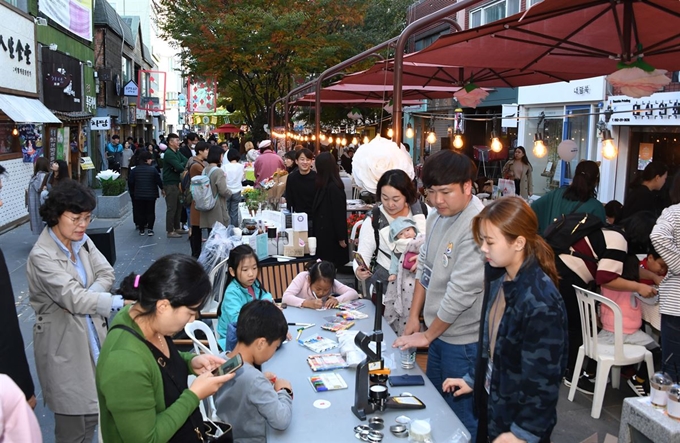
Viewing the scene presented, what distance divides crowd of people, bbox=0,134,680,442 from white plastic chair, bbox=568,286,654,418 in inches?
6.1

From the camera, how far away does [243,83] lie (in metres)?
27.3

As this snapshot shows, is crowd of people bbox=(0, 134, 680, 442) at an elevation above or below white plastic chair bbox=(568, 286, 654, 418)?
above

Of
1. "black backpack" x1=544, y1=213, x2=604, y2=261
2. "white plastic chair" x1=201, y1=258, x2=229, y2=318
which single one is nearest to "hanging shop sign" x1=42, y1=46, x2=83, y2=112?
"white plastic chair" x1=201, y1=258, x2=229, y2=318

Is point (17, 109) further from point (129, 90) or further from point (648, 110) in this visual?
point (129, 90)

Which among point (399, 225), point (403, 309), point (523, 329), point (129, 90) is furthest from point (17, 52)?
point (129, 90)

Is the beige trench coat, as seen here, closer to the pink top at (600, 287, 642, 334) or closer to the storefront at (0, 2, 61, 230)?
the pink top at (600, 287, 642, 334)

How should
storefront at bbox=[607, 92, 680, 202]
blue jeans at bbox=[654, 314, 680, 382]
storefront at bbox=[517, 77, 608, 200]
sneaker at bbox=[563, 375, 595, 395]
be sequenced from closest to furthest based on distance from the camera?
blue jeans at bbox=[654, 314, 680, 382]
sneaker at bbox=[563, 375, 595, 395]
storefront at bbox=[607, 92, 680, 202]
storefront at bbox=[517, 77, 608, 200]

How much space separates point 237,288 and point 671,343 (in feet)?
11.1

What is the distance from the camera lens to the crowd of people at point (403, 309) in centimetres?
241

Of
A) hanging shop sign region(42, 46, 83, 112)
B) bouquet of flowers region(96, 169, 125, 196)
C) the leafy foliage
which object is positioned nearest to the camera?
bouquet of flowers region(96, 169, 125, 196)

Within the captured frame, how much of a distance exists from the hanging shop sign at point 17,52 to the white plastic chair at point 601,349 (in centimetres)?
1362

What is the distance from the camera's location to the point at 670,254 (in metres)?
4.40

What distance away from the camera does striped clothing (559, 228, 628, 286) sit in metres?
5.04

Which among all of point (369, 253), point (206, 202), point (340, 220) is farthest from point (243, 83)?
→ point (369, 253)
